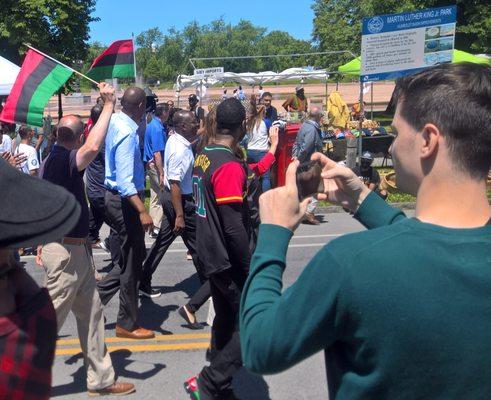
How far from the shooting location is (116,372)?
4.99m

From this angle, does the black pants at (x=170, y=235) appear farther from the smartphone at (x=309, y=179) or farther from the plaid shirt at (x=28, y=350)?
the plaid shirt at (x=28, y=350)

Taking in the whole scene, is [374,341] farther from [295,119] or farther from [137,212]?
[295,119]

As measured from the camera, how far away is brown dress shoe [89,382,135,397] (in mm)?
4539

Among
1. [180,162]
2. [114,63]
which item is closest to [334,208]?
[180,162]

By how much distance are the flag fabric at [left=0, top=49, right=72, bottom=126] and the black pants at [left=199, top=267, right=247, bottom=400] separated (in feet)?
7.14

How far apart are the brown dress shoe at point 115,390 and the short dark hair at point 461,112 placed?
11.6 ft

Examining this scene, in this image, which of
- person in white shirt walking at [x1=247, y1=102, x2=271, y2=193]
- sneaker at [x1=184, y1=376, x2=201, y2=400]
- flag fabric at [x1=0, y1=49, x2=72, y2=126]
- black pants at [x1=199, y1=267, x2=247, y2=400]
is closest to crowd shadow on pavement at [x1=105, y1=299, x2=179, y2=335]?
sneaker at [x1=184, y1=376, x2=201, y2=400]

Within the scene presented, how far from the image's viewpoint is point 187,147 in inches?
252

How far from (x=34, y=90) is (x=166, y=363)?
2.41 meters

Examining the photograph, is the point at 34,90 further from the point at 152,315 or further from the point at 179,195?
the point at 152,315

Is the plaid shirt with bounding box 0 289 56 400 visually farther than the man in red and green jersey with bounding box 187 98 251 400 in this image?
No

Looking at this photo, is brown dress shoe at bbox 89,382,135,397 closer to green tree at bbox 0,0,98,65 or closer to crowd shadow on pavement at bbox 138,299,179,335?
crowd shadow on pavement at bbox 138,299,179,335

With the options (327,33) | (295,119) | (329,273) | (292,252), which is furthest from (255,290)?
(327,33)

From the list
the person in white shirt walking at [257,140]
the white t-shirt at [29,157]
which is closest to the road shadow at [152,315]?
the white t-shirt at [29,157]
